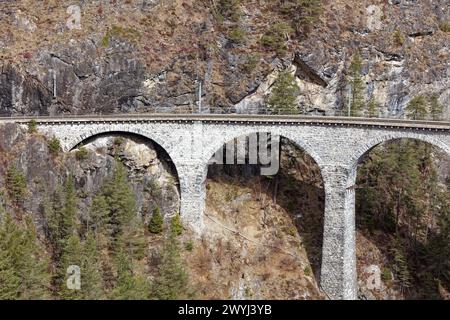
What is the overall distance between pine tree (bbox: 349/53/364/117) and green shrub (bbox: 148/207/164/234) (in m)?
30.6

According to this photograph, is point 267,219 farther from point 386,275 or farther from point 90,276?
point 90,276

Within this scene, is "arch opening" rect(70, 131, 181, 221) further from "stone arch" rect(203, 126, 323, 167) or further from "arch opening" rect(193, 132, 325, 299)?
"arch opening" rect(193, 132, 325, 299)

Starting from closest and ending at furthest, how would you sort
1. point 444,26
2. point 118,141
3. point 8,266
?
point 8,266
point 118,141
point 444,26

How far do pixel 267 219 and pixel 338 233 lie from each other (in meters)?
12.3

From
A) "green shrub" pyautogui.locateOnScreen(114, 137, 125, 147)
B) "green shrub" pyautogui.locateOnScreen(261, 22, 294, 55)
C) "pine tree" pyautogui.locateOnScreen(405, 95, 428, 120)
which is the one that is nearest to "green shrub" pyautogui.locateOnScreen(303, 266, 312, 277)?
"green shrub" pyautogui.locateOnScreen(114, 137, 125, 147)

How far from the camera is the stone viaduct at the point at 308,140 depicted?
165ft

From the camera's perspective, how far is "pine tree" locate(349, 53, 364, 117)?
69.7 metres

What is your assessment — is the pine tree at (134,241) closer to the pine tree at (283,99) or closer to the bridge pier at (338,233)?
the bridge pier at (338,233)

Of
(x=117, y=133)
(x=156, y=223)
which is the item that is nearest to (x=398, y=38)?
(x=117, y=133)

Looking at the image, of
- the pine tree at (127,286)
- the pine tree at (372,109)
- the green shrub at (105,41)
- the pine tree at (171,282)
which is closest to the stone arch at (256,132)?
the pine tree at (171,282)

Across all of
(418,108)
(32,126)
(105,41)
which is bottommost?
(32,126)

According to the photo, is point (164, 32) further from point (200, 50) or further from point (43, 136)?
point (43, 136)

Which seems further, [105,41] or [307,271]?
[105,41]

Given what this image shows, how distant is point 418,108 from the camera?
229 ft
